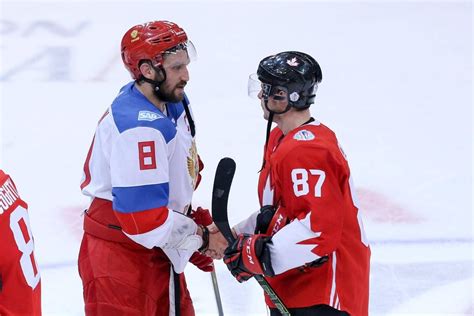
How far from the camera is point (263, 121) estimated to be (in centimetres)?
533

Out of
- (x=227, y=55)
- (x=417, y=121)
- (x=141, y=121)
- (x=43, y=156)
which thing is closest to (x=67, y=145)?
(x=43, y=156)

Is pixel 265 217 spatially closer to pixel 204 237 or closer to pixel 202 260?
pixel 204 237

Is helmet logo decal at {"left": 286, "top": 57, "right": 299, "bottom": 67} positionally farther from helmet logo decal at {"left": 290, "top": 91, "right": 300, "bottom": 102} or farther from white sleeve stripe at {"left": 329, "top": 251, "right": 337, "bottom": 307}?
white sleeve stripe at {"left": 329, "top": 251, "right": 337, "bottom": 307}

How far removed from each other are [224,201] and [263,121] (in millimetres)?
2537

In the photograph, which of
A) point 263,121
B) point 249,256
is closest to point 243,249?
point 249,256

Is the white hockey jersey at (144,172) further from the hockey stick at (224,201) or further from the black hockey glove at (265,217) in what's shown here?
the black hockey glove at (265,217)

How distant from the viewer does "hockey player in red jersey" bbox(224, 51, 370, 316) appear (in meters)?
2.56

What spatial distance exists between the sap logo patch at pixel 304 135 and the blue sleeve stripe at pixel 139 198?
0.43 metres

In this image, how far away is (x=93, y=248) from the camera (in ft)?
9.77

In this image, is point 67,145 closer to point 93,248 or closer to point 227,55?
point 227,55

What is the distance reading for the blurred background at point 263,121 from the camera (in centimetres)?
405

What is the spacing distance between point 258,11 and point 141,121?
456 cm

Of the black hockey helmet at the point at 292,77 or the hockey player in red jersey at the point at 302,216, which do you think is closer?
the hockey player in red jersey at the point at 302,216

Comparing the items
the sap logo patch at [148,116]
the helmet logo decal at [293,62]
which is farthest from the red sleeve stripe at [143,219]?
the helmet logo decal at [293,62]
